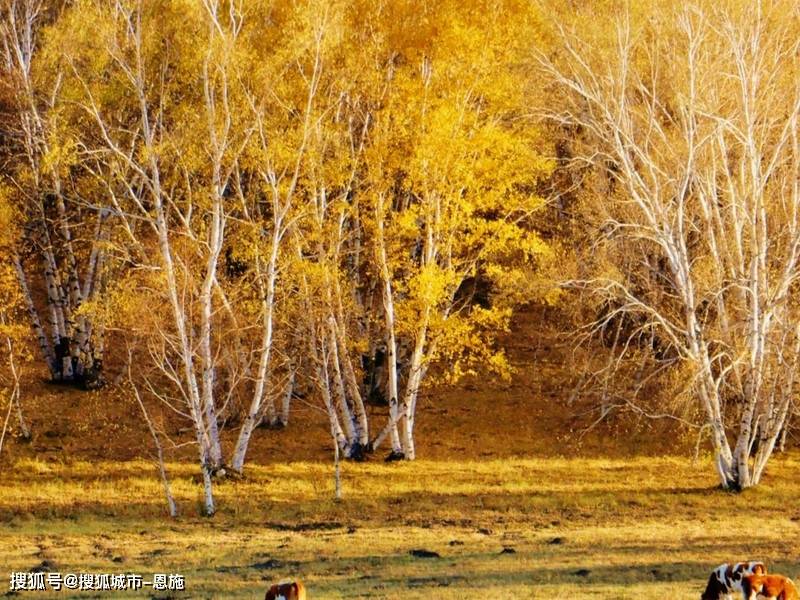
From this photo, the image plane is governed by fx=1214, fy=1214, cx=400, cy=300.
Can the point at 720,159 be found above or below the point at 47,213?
below

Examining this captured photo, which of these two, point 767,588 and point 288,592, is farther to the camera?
point 288,592

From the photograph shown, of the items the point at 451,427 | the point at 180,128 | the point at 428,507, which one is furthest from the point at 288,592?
the point at 451,427

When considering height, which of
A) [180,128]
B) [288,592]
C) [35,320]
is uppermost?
[180,128]

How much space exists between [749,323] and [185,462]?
643 inches

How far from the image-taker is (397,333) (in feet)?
118

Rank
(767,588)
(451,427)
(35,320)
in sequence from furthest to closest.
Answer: (35,320)
(451,427)
(767,588)

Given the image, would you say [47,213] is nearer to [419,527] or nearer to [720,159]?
[419,527]

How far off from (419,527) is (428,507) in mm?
2497

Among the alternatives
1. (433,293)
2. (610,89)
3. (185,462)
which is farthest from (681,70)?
(185,462)

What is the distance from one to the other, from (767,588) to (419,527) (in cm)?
1054

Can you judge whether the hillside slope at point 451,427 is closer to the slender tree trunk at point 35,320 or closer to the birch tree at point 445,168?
the slender tree trunk at point 35,320

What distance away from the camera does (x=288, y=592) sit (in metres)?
17.1

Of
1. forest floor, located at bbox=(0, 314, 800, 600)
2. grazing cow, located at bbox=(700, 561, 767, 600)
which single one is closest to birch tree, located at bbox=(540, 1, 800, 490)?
forest floor, located at bbox=(0, 314, 800, 600)

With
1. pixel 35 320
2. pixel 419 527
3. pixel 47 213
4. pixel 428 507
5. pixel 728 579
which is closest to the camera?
pixel 728 579
